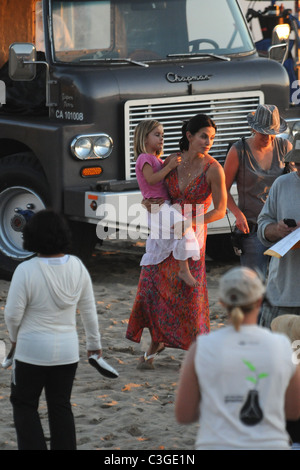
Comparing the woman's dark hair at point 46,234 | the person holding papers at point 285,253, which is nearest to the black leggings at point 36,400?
the woman's dark hair at point 46,234

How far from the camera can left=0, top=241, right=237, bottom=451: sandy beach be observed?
5.75 m

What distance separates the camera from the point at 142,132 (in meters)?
7.04

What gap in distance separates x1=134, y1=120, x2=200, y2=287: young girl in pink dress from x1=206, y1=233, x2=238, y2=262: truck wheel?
3614 millimetres

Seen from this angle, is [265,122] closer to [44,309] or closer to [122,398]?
[122,398]

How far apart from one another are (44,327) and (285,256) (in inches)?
56.9

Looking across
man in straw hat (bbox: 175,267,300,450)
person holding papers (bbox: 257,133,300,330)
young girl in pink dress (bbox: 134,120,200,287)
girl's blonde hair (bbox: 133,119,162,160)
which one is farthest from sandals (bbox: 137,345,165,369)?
man in straw hat (bbox: 175,267,300,450)

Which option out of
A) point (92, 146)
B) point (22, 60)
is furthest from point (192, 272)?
point (22, 60)

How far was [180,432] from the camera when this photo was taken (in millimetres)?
5840

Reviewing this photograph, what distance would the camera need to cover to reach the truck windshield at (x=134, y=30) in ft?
31.6

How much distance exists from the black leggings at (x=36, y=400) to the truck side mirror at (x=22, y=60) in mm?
4830

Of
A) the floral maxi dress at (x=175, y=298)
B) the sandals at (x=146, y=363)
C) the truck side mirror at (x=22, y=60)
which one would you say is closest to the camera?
the floral maxi dress at (x=175, y=298)

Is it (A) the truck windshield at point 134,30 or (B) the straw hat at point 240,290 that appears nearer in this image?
(B) the straw hat at point 240,290

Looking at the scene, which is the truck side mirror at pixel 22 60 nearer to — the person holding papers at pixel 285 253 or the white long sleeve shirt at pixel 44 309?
the person holding papers at pixel 285 253
